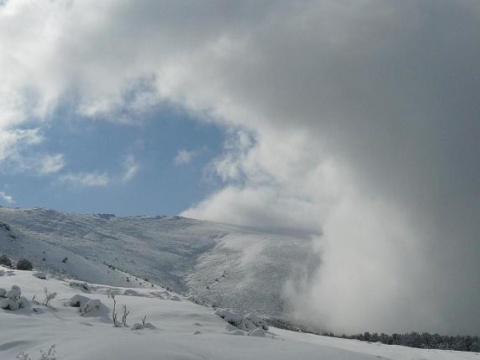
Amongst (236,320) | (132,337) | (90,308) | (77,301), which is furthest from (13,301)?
(236,320)

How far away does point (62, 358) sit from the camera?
1158 cm

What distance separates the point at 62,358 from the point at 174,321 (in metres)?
10.8

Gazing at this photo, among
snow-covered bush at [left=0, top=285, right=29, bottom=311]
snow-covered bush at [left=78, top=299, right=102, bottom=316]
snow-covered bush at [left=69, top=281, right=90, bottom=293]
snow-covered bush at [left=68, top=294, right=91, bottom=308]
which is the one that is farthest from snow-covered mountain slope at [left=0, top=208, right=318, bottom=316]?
snow-covered bush at [left=0, top=285, right=29, bottom=311]

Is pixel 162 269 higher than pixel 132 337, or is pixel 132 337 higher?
pixel 162 269

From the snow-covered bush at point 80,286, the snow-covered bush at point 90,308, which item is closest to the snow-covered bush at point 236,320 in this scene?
the snow-covered bush at point 90,308

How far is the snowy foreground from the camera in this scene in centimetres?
1202

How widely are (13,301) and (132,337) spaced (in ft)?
27.2

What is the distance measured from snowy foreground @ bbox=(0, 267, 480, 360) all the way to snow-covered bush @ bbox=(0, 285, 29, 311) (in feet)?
0.24

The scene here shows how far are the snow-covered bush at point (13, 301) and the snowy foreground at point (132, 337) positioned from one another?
0.07 metres

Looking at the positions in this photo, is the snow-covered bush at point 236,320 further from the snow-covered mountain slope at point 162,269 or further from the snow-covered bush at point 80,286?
the snow-covered mountain slope at point 162,269

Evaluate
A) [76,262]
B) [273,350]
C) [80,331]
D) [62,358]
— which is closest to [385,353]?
[273,350]

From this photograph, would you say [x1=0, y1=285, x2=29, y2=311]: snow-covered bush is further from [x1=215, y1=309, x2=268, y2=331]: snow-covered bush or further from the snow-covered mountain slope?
the snow-covered mountain slope

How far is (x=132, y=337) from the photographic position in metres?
13.6

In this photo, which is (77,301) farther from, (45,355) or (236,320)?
(45,355)
